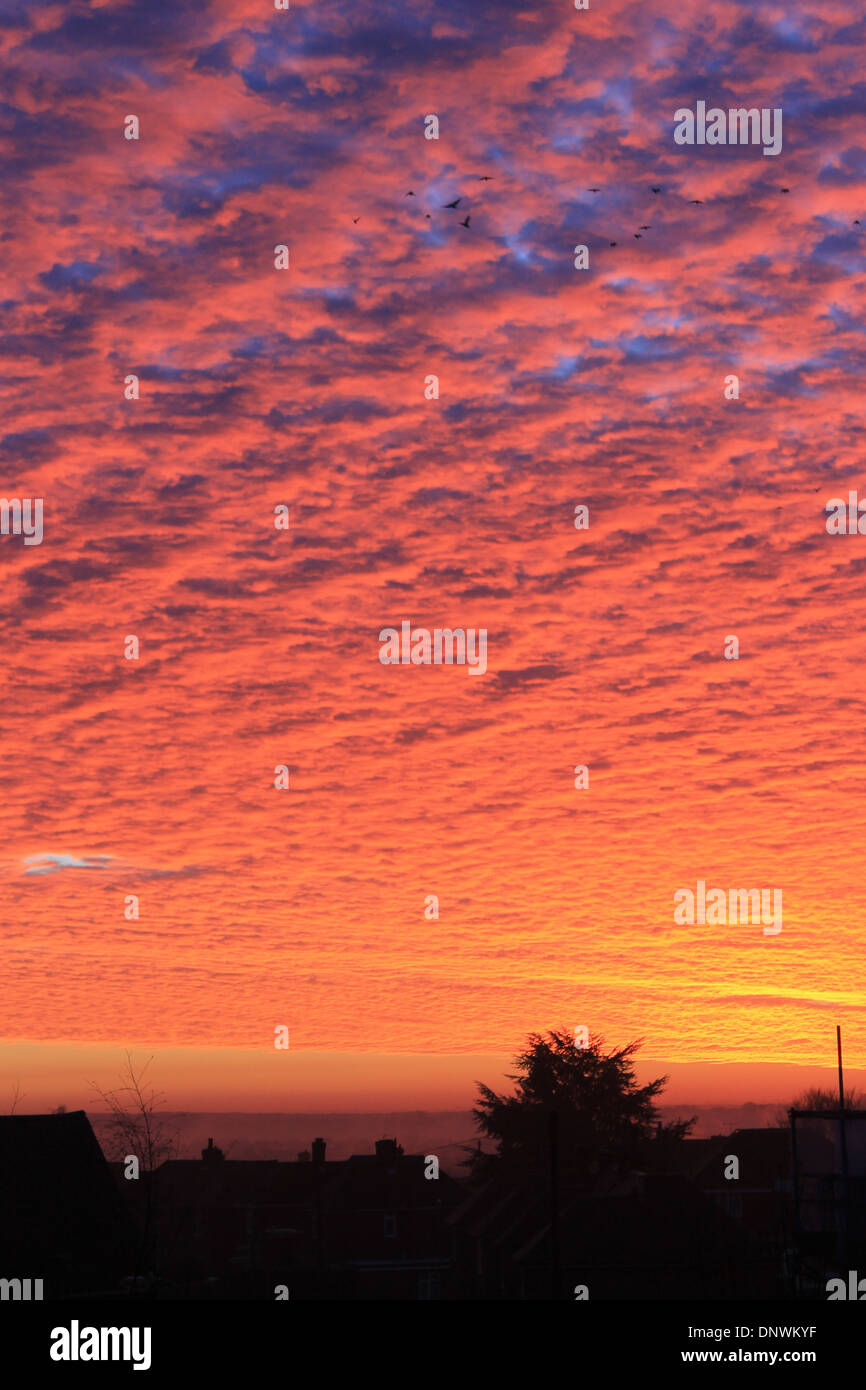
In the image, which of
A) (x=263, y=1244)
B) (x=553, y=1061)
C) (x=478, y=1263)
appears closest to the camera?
(x=478, y=1263)

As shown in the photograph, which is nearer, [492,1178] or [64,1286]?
[64,1286]

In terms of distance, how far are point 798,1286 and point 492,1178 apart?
130ft

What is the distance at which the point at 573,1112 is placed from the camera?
93.8 meters

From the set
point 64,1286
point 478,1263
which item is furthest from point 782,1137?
point 64,1286

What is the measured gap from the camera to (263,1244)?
88312mm

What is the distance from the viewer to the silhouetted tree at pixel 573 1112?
90.8 meters

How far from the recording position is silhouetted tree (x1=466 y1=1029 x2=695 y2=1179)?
3573 inches
